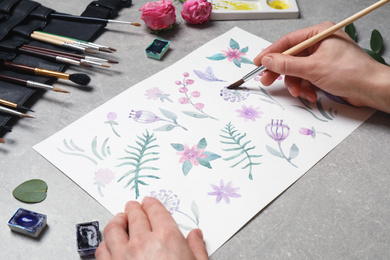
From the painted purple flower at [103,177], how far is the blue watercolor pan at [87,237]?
0.07 meters

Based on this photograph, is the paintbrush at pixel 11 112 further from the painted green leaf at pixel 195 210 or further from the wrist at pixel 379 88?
the wrist at pixel 379 88

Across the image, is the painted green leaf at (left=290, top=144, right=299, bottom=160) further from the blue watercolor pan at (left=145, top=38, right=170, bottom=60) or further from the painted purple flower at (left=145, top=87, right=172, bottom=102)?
the blue watercolor pan at (left=145, top=38, right=170, bottom=60)

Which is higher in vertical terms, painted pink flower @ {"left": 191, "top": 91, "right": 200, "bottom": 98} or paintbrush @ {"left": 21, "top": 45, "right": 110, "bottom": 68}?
paintbrush @ {"left": 21, "top": 45, "right": 110, "bottom": 68}

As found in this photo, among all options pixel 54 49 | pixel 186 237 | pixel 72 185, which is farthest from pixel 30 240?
pixel 54 49

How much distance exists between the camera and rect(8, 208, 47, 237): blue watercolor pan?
0.63m

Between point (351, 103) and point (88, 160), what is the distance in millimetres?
543

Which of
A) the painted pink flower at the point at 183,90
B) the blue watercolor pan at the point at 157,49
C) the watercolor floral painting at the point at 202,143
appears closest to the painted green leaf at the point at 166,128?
the watercolor floral painting at the point at 202,143

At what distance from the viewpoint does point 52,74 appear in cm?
86

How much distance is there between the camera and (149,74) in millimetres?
914

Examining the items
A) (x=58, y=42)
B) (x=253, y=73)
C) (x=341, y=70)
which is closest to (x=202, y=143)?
(x=253, y=73)

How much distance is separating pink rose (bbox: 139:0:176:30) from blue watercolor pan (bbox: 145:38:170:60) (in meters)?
0.05

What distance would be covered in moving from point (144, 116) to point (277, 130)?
0.87ft

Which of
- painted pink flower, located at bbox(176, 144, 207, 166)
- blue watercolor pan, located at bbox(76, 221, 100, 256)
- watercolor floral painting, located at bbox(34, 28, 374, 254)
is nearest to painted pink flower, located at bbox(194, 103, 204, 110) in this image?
watercolor floral painting, located at bbox(34, 28, 374, 254)

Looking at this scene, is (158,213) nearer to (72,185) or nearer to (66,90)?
(72,185)
